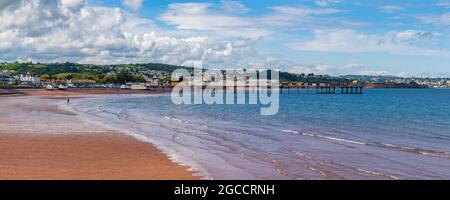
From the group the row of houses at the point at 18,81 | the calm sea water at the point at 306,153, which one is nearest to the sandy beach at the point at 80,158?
the calm sea water at the point at 306,153

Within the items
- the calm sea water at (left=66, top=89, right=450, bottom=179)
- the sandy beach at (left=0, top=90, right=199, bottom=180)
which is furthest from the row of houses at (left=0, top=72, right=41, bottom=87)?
the sandy beach at (left=0, top=90, right=199, bottom=180)

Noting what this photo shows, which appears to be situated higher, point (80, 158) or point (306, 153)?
point (80, 158)

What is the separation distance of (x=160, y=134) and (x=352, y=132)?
12525 mm

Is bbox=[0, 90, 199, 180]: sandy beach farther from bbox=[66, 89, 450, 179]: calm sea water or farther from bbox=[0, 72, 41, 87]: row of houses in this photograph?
bbox=[0, 72, 41, 87]: row of houses

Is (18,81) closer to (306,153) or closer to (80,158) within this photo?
(80,158)

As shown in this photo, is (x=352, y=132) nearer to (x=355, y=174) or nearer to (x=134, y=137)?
(x=134, y=137)

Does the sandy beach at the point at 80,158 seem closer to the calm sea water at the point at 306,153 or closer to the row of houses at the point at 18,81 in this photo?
the calm sea water at the point at 306,153

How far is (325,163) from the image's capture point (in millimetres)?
18359

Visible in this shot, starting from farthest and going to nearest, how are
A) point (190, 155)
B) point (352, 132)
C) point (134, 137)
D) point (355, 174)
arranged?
point (352, 132) → point (134, 137) → point (190, 155) → point (355, 174)

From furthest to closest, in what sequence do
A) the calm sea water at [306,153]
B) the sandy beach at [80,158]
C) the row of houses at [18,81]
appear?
1. the row of houses at [18,81]
2. the calm sea water at [306,153]
3. the sandy beach at [80,158]

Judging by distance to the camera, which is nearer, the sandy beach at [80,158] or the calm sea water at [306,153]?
the sandy beach at [80,158]

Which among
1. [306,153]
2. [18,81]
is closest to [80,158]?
[306,153]

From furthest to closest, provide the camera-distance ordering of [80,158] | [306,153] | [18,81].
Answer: [18,81], [306,153], [80,158]
